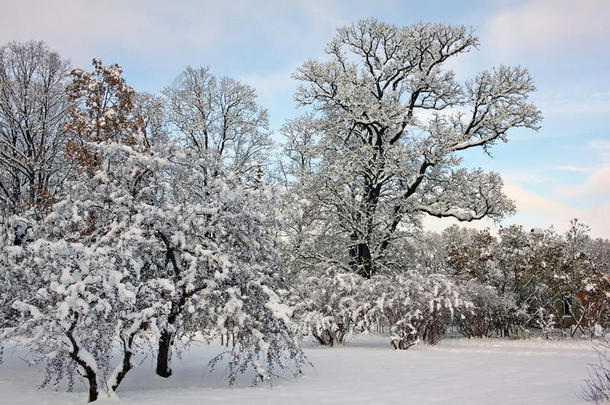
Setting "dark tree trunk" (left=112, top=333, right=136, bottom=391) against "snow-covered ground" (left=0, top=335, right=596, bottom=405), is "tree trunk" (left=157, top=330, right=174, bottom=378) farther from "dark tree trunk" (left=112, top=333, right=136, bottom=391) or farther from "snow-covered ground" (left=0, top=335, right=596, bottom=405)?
"dark tree trunk" (left=112, top=333, right=136, bottom=391)

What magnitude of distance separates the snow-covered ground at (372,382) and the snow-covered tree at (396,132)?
768 cm

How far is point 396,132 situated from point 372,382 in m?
14.0

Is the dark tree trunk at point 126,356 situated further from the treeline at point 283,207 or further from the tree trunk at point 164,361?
the tree trunk at point 164,361

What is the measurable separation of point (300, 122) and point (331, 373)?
1771cm

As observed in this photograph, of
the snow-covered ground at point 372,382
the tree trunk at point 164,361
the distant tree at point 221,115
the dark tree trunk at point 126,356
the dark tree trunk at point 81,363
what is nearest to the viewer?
the dark tree trunk at point 81,363

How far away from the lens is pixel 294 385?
8.05 m

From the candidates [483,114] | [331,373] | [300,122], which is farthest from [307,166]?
[331,373]

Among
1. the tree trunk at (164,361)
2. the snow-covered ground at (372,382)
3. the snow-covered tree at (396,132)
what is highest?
the snow-covered tree at (396,132)

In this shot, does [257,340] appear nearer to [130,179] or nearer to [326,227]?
[130,179]

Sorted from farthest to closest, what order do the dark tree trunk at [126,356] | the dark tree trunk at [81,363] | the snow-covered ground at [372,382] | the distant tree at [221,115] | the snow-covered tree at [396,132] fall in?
the distant tree at [221,115] < the snow-covered tree at [396,132] < the snow-covered ground at [372,382] < the dark tree trunk at [126,356] < the dark tree trunk at [81,363]

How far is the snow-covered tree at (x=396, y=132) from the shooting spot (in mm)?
19000

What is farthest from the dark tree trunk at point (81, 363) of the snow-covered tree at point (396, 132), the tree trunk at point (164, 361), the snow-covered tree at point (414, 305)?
the snow-covered tree at point (396, 132)

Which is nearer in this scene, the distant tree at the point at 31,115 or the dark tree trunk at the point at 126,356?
the dark tree trunk at the point at 126,356

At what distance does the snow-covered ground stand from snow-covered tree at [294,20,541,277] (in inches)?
302
